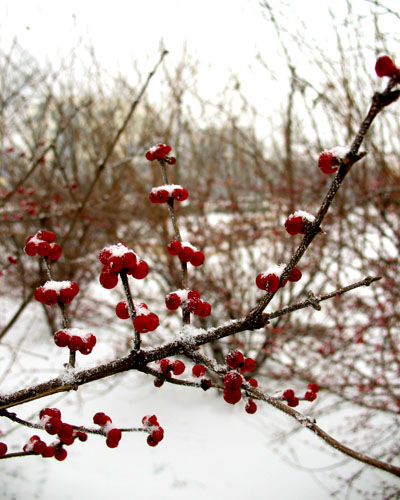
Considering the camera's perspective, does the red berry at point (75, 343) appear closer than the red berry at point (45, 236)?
Yes

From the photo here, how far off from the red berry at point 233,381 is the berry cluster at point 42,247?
0.55 meters

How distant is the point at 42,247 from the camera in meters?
0.94

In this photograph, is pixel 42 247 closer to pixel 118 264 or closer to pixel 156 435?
pixel 118 264

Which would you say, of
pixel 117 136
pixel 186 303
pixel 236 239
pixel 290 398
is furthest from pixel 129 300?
pixel 236 239

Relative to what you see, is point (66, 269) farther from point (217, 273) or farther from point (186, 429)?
point (186, 429)

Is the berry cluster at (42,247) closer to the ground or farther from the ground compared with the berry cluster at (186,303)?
farther from the ground

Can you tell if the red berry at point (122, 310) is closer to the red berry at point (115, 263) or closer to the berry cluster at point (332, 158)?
the red berry at point (115, 263)

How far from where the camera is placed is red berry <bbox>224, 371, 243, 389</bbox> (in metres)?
0.82

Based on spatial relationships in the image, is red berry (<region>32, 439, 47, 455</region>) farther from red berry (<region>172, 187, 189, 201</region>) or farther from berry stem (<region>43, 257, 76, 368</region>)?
red berry (<region>172, 187, 189, 201</region>)

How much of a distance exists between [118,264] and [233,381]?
1.20 ft

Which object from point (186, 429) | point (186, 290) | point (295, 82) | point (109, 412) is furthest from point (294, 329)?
point (186, 290)

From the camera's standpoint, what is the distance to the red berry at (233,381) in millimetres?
816

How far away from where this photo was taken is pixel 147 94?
500 centimetres

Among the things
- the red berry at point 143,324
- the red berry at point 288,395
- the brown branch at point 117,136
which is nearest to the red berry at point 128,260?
the red berry at point 143,324
